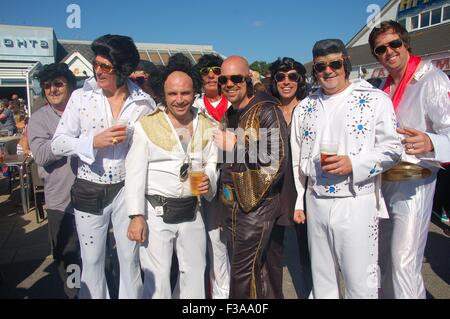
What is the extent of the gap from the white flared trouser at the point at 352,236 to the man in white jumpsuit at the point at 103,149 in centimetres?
136

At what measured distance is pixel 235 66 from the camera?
254cm

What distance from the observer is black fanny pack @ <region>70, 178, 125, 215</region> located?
7.98 ft

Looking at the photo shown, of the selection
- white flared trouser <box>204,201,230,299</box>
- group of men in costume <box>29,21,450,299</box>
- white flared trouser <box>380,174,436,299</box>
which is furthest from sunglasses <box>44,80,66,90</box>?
white flared trouser <box>380,174,436,299</box>

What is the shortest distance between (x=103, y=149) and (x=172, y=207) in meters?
0.65

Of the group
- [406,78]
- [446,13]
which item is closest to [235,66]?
[406,78]

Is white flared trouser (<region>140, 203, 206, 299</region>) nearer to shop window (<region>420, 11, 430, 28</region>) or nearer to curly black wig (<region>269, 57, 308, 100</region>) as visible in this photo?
curly black wig (<region>269, 57, 308, 100</region>)

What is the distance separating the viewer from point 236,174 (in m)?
2.41

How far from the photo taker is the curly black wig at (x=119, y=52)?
241 cm

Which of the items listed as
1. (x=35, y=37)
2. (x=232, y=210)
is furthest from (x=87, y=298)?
(x=35, y=37)

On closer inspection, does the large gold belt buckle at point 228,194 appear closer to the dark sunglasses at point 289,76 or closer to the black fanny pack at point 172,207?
the black fanny pack at point 172,207

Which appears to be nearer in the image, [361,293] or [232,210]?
[361,293]

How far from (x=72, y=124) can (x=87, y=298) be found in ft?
4.33

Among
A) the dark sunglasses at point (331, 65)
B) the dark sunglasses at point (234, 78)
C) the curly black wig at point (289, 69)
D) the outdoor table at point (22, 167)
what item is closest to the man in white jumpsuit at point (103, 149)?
the dark sunglasses at point (234, 78)
